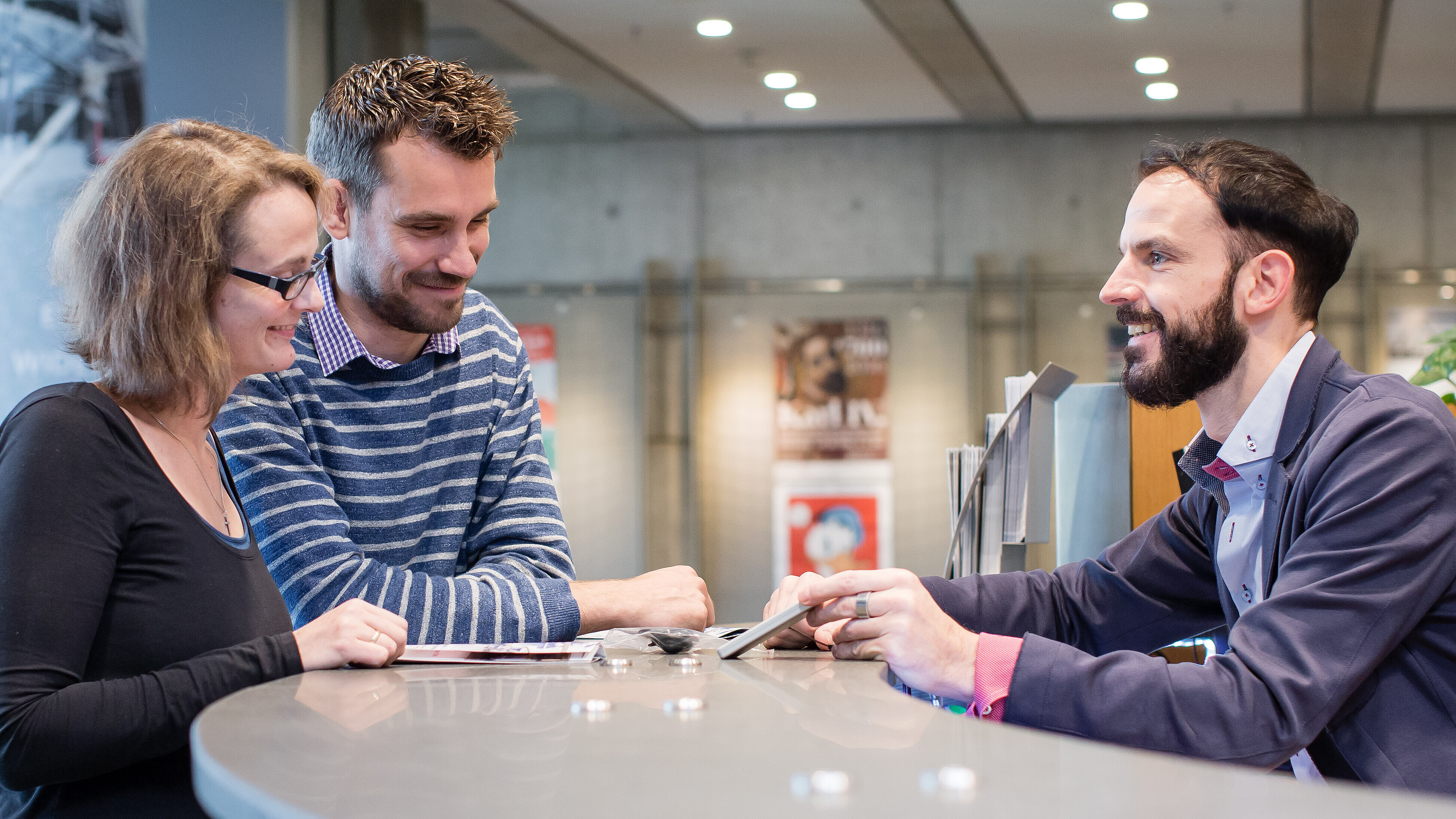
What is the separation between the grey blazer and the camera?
49.4 inches

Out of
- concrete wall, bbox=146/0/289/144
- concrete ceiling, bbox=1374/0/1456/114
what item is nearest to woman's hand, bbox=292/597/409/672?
concrete wall, bbox=146/0/289/144

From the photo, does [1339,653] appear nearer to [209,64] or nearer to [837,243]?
[209,64]

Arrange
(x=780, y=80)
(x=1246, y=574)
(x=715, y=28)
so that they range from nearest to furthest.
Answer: (x=1246, y=574) → (x=715, y=28) → (x=780, y=80)

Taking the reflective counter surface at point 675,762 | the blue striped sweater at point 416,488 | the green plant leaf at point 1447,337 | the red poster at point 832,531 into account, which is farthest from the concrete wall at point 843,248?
the reflective counter surface at point 675,762

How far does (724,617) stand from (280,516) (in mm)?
7925

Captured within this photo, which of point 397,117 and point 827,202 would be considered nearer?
point 397,117

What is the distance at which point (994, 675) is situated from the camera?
1.32 meters

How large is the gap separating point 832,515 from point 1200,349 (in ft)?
25.6

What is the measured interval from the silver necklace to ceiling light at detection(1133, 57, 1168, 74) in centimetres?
736

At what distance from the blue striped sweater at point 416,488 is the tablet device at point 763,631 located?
0.33 m

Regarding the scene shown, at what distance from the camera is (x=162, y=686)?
120cm

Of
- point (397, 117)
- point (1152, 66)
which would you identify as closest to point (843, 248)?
point (1152, 66)

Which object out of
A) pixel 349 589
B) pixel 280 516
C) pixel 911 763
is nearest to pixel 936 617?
pixel 911 763

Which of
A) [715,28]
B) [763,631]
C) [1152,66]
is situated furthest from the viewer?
[1152,66]
